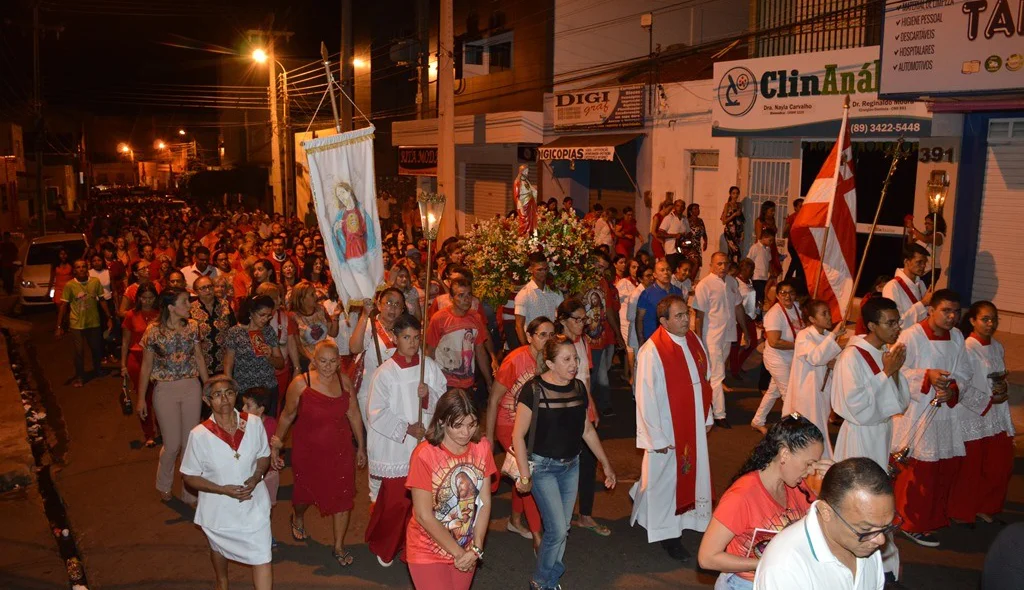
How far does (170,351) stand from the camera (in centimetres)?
810

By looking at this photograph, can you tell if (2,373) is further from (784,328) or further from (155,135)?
(155,135)

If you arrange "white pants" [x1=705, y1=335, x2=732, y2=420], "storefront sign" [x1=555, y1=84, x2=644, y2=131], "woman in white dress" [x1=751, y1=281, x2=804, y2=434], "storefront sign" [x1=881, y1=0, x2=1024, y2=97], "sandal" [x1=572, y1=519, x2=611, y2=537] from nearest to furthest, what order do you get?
"sandal" [x1=572, y1=519, x2=611, y2=537]
"woman in white dress" [x1=751, y1=281, x2=804, y2=434]
"white pants" [x1=705, y1=335, x2=732, y2=420]
"storefront sign" [x1=881, y1=0, x2=1024, y2=97]
"storefront sign" [x1=555, y1=84, x2=644, y2=131]

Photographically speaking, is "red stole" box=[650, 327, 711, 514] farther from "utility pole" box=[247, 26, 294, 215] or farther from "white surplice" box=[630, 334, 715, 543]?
"utility pole" box=[247, 26, 294, 215]

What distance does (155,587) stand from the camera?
653 centimetres

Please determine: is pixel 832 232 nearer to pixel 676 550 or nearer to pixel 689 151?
pixel 676 550

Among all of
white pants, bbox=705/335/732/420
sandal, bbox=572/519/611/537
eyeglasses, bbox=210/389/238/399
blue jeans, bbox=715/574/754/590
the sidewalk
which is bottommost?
the sidewalk

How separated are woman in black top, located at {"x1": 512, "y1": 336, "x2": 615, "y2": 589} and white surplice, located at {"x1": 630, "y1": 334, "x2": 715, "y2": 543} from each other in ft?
2.12

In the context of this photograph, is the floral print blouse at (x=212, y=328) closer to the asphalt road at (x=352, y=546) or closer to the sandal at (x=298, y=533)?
the asphalt road at (x=352, y=546)

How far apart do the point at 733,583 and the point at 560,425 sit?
186 cm

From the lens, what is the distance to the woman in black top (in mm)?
A: 5707

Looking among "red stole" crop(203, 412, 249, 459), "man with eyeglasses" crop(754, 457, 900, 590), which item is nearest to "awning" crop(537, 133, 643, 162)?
"red stole" crop(203, 412, 249, 459)

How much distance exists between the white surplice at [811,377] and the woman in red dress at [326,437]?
3.71 metres

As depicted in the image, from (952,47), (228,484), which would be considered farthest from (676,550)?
(952,47)

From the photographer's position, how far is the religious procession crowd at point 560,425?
13.2 ft
